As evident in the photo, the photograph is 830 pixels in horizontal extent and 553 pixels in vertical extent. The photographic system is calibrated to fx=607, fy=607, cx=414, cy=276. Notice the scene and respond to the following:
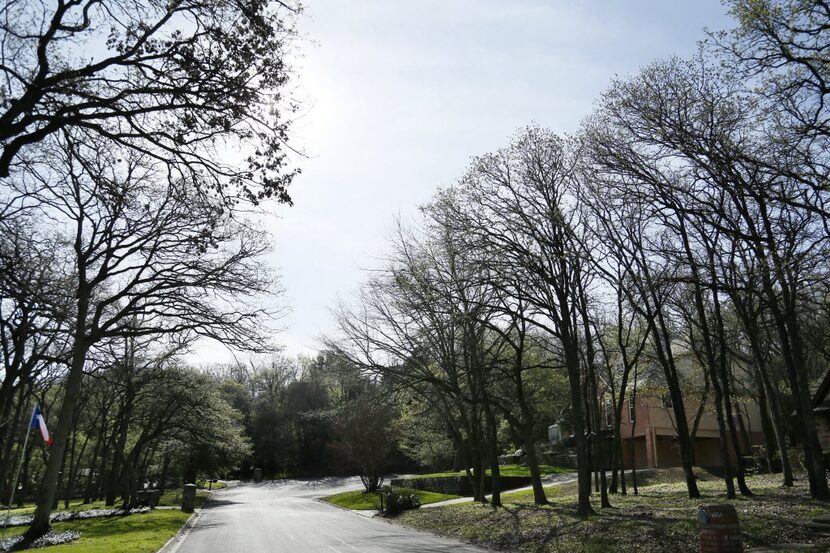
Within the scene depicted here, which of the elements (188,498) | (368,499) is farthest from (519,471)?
(188,498)

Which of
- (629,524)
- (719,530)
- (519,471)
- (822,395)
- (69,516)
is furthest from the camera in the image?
(519,471)

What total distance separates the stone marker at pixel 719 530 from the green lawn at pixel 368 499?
22989 millimetres

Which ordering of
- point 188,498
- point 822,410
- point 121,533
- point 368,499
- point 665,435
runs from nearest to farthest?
point 121,533, point 822,410, point 188,498, point 368,499, point 665,435

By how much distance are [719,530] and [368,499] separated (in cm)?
2942

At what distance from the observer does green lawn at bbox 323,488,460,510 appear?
111 ft

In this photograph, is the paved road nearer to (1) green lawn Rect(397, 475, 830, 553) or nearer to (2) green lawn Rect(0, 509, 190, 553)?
(2) green lawn Rect(0, 509, 190, 553)

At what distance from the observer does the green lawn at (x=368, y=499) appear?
33725 millimetres

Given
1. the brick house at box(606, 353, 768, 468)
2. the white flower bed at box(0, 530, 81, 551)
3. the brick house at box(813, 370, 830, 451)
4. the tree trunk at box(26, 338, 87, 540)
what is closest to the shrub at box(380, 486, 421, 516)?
the white flower bed at box(0, 530, 81, 551)

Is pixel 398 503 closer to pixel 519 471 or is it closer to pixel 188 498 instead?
pixel 188 498

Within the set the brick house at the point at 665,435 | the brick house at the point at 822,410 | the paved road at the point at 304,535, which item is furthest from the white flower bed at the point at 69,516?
the brick house at the point at 822,410

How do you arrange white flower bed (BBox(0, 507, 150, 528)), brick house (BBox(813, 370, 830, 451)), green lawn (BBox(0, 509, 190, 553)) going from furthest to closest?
white flower bed (BBox(0, 507, 150, 528)) → brick house (BBox(813, 370, 830, 451)) → green lawn (BBox(0, 509, 190, 553))

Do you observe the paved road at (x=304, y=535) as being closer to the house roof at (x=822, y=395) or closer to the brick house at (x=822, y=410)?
the brick house at (x=822, y=410)

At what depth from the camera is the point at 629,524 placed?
1587 cm

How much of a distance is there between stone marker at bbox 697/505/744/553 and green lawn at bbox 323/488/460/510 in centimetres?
2299
